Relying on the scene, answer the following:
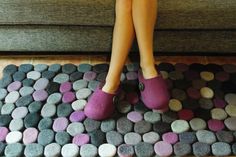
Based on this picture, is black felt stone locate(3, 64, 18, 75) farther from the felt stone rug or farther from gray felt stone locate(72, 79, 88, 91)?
gray felt stone locate(72, 79, 88, 91)

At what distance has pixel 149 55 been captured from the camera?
1.32 metres

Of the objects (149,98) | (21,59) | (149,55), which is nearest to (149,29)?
(149,55)

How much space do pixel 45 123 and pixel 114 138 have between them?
0.88 ft

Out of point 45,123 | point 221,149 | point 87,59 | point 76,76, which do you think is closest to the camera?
point 221,149

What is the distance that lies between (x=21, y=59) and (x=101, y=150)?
672 mm

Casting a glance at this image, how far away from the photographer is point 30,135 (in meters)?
1.26

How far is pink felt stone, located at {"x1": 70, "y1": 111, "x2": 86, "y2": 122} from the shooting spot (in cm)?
131

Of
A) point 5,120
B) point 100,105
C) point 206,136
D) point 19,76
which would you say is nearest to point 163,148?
point 206,136

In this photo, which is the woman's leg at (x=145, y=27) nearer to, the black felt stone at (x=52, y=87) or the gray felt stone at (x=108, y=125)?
the gray felt stone at (x=108, y=125)

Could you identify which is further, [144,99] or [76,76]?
[76,76]

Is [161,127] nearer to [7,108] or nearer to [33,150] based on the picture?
[33,150]

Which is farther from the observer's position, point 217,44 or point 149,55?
point 217,44

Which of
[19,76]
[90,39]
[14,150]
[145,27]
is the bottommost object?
[14,150]

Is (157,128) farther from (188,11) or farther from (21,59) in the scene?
(21,59)
